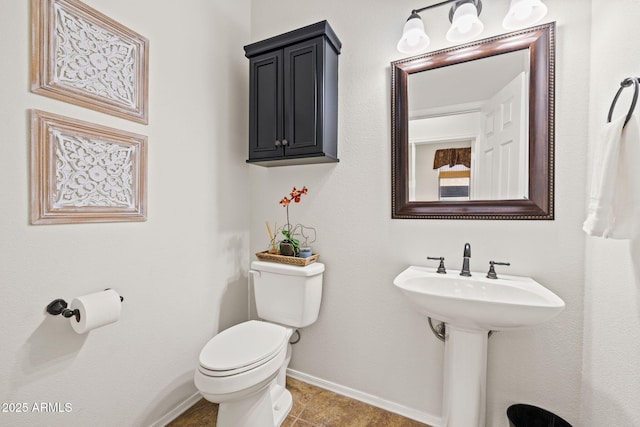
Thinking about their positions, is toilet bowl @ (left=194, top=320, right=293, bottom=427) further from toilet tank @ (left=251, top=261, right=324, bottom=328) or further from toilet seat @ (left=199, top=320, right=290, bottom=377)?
toilet tank @ (left=251, top=261, right=324, bottom=328)

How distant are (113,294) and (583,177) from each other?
210cm

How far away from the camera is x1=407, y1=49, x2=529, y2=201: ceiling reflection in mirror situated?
1.27 m

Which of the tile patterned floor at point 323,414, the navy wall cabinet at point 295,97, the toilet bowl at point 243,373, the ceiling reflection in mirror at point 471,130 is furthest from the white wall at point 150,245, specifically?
the ceiling reflection in mirror at point 471,130

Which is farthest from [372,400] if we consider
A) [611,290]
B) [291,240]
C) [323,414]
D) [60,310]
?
[60,310]

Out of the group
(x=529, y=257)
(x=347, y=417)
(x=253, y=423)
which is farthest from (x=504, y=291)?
(x=253, y=423)

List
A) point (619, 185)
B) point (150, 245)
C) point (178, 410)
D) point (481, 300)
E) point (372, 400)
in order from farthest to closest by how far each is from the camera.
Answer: point (372, 400) → point (178, 410) → point (150, 245) → point (481, 300) → point (619, 185)

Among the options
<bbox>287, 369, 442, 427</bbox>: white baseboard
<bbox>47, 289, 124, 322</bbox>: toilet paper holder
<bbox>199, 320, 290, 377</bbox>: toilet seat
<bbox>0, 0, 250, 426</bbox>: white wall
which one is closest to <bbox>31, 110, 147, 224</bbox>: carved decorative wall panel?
<bbox>0, 0, 250, 426</bbox>: white wall

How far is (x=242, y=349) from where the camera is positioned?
4.18ft

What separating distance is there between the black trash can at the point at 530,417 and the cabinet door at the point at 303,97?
160cm

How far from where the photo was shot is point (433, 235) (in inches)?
56.9

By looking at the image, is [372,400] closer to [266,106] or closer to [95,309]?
[95,309]

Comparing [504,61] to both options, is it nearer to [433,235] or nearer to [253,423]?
[433,235]

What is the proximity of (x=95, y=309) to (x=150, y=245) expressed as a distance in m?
0.39

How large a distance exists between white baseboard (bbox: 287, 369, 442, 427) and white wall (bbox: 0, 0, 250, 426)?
0.65 m
